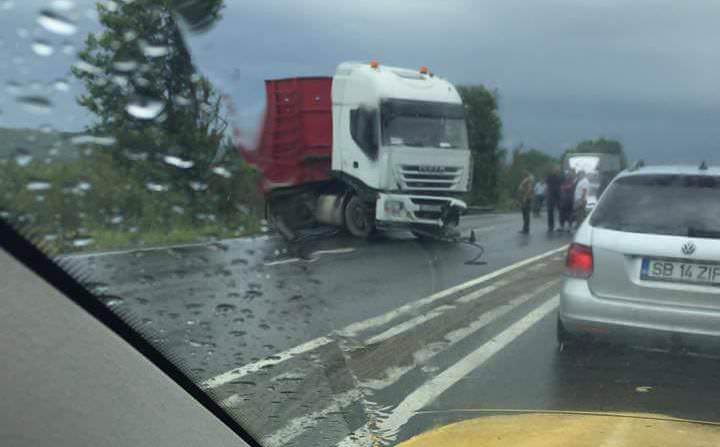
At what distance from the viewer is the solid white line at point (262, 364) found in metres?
2.75

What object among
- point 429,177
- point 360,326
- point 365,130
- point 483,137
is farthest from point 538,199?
point 360,326

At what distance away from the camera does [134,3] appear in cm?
195

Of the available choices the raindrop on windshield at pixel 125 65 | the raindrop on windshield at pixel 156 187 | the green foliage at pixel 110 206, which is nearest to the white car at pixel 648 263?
the green foliage at pixel 110 206

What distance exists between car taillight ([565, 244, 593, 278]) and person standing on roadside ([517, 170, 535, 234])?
0.76 metres

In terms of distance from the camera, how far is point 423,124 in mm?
4344

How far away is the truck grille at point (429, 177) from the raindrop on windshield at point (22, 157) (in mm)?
2540

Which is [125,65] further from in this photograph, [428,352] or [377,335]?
[428,352]

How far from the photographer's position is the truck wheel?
349 cm

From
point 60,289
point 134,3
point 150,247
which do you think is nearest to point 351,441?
point 150,247

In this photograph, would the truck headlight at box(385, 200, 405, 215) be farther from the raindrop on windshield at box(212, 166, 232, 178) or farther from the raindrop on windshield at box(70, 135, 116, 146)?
the raindrop on windshield at box(70, 135, 116, 146)

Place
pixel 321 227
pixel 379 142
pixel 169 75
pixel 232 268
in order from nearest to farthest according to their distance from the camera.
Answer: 1. pixel 169 75
2. pixel 232 268
3. pixel 321 227
4. pixel 379 142

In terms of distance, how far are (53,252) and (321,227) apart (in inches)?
64.1

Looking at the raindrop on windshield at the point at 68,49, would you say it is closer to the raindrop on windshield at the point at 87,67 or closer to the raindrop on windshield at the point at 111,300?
the raindrop on windshield at the point at 87,67

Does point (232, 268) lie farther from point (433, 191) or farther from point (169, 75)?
point (433, 191)
